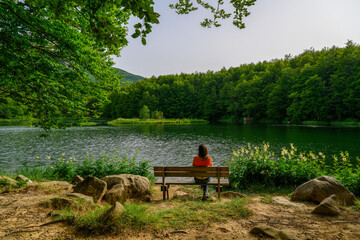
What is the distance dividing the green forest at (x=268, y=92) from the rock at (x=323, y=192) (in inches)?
295

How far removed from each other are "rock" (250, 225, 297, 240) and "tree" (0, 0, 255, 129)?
3.62m

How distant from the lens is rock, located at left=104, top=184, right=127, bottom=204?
17.5 feet

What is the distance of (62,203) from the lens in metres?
4.14

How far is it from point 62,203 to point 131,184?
233 cm

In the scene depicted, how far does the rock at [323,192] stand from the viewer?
5.57 metres

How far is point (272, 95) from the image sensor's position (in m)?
64.1

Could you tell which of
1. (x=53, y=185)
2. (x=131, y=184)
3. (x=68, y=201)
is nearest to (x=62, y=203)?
(x=68, y=201)

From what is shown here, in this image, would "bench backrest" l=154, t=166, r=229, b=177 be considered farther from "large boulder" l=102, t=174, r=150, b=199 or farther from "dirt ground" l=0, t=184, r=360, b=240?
"dirt ground" l=0, t=184, r=360, b=240

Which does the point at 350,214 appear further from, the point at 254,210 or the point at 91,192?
the point at 91,192

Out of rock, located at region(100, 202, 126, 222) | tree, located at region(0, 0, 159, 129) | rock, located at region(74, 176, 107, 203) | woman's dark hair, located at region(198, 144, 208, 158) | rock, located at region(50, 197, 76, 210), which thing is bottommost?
rock, located at region(74, 176, 107, 203)

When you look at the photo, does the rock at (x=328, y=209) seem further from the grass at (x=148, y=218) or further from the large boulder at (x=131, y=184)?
the large boulder at (x=131, y=184)

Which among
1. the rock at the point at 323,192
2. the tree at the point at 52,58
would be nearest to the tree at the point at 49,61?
the tree at the point at 52,58

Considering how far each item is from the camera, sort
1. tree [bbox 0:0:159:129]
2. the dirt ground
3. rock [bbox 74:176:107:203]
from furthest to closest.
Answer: rock [bbox 74:176:107:203] → tree [bbox 0:0:159:129] → the dirt ground

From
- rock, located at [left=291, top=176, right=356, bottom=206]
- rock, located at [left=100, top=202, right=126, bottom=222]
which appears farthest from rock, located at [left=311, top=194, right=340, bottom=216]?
rock, located at [left=100, top=202, right=126, bottom=222]
